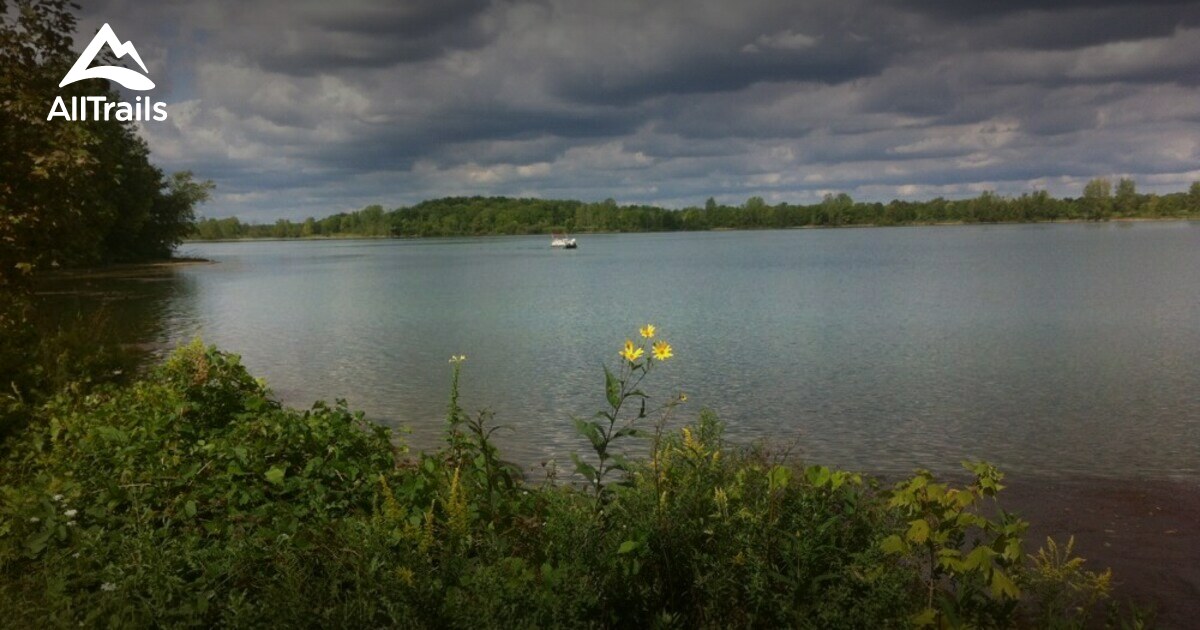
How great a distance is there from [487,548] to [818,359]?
658 inches

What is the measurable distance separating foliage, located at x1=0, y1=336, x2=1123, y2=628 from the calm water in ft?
18.7

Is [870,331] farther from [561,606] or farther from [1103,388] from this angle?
[561,606]

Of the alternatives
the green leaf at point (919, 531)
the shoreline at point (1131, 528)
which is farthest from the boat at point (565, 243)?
the green leaf at point (919, 531)

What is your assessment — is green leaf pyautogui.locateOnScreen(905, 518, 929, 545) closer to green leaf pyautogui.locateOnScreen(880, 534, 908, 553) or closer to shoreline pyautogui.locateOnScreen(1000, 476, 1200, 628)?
green leaf pyautogui.locateOnScreen(880, 534, 908, 553)

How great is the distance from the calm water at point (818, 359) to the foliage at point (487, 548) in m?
5.69

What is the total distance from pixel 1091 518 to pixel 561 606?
23.8 ft

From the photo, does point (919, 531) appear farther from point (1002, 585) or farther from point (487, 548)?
point (487, 548)

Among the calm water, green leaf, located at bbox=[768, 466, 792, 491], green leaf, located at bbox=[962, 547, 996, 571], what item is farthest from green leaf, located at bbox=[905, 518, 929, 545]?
the calm water

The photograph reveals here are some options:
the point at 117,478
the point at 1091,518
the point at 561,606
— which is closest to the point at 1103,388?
the point at 1091,518

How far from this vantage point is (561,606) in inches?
181

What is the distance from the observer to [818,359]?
2103cm

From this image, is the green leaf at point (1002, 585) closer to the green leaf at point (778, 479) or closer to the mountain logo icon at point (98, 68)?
the green leaf at point (778, 479)

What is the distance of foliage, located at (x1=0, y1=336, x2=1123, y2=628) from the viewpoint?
4715 mm

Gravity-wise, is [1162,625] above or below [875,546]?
below
